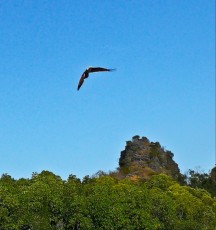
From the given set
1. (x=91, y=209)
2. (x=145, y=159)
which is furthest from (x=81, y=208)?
(x=145, y=159)

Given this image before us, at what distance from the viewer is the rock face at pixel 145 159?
123938 mm

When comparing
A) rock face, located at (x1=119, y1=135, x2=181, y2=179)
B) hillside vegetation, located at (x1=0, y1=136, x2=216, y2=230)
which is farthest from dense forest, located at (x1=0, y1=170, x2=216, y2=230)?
rock face, located at (x1=119, y1=135, x2=181, y2=179)

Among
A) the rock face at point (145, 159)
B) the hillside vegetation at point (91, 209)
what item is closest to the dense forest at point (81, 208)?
the hillside vegetation at point (91, 209)

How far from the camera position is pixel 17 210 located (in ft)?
171

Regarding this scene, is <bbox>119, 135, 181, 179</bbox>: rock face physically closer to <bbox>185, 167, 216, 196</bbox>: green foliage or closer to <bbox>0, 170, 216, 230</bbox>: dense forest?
<bbox>185, 167, 216, 196</bbox>: green foliage

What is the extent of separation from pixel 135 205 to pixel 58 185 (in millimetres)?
7957

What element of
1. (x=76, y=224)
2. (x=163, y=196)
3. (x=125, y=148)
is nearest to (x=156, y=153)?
(x=125, y=148)

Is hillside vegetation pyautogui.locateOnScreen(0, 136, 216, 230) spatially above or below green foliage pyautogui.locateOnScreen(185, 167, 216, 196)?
below

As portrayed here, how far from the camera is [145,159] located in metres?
126

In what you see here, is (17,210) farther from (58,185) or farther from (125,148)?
(125,148)

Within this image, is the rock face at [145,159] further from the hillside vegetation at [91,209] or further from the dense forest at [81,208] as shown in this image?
the dense forest at [81,208]

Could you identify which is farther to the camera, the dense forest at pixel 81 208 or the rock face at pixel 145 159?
the rock face at pixel 145 159

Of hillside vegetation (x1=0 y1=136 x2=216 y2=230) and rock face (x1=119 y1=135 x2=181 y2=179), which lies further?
rock face (x1=119 y1=135 x2=181 y2=179)

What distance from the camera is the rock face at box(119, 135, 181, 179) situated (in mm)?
123938
